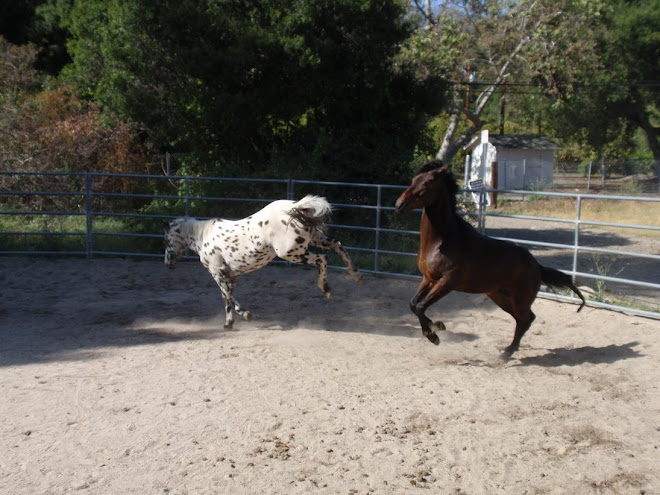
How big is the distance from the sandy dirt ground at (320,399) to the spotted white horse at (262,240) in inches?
23.7

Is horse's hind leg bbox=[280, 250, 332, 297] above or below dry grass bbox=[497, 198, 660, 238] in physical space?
above

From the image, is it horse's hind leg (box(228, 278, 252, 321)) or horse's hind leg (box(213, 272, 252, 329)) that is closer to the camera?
horse's hind leg (box(228, 278, 252, 321))

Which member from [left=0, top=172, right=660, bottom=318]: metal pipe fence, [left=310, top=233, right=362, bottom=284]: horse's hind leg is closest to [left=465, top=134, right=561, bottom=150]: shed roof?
[left=0, top=172, right=660, bottom=318]: metal pipe fence

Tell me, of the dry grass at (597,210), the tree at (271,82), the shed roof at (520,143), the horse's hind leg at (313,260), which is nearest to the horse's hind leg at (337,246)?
the horse's hind leg at (313,260)

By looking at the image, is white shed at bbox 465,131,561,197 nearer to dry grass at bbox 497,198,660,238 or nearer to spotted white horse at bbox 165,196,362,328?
dry grass at bbox 497,198,660,238

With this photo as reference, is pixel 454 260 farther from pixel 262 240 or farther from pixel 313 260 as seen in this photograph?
pixel 262 240

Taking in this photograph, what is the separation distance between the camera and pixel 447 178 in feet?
19.4

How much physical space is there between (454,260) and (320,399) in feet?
5.76

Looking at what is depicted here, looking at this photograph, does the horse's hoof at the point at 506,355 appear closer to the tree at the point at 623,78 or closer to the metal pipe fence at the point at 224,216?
the metal pipe fence at the point at 224,216

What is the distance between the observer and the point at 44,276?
9.37 metres

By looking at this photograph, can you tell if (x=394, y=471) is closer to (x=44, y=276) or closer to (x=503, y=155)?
(x=44, y=276)

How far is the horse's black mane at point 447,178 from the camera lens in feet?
19.2

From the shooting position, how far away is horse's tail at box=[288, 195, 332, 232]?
6.41m

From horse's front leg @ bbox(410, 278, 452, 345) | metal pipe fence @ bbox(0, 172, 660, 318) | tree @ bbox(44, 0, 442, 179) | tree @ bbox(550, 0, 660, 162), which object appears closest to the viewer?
horse's front leg @ bbox(410, 278, 452, 345)
